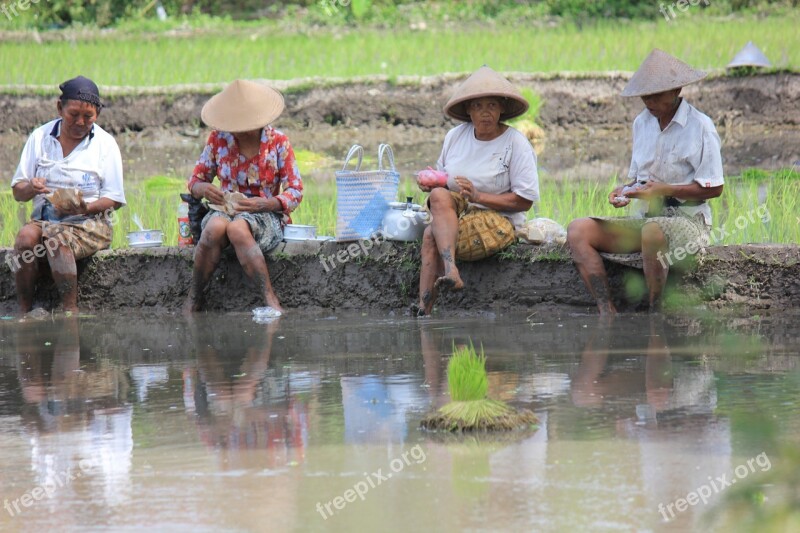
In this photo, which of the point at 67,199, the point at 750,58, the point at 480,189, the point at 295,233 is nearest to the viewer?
the point at 480,189

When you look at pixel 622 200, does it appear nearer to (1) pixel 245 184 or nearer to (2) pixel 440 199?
(2) pixel 440 199

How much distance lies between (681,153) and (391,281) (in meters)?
1.72

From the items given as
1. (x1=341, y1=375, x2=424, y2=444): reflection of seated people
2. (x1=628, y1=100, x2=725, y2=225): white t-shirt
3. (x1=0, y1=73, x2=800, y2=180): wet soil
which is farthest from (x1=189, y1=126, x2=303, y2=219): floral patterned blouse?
(x1=0, y1=73, x2=800, y2=180): wet soil

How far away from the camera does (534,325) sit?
5996 mm

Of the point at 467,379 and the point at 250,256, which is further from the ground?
the point at 250,256

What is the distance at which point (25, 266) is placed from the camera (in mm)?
6949

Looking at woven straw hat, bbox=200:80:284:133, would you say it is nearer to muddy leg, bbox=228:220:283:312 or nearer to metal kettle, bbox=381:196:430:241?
muddy leg, bbox=228:220:283:312

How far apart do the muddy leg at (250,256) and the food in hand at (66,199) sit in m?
0.89

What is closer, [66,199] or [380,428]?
[380,428]

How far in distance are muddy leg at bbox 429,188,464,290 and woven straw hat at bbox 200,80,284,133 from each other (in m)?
1.04

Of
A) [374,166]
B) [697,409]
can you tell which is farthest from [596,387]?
[374,166]

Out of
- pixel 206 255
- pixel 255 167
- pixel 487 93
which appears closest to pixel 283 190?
pixel 255 167

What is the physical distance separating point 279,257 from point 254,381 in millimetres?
2278

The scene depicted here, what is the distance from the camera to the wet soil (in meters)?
15.9
